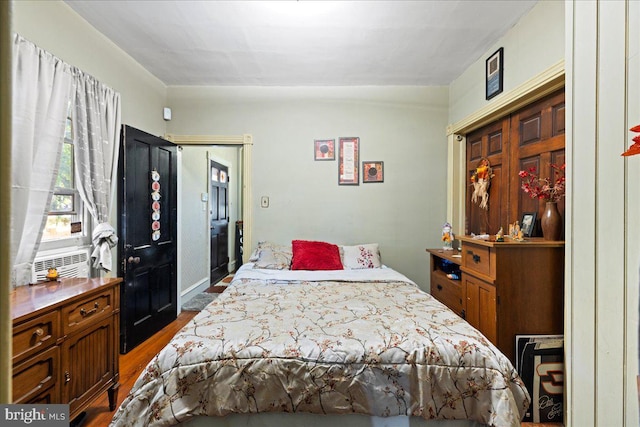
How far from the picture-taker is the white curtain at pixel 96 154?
2285 mm

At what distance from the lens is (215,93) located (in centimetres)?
365

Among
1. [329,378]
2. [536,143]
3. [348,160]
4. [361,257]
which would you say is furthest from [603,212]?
[348,160]

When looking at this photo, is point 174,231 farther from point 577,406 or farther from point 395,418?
point 577,406

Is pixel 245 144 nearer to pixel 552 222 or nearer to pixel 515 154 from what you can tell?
pixel 515 154

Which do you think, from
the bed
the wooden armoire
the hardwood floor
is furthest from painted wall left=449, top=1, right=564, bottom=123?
the hardwood floor

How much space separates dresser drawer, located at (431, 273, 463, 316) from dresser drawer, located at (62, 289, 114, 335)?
256 cm

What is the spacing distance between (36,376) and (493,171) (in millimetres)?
3503

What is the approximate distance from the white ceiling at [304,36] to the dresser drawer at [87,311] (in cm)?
200

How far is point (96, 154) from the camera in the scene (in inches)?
94.2

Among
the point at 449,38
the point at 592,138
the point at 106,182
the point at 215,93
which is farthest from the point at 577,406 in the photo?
the point at 215,93

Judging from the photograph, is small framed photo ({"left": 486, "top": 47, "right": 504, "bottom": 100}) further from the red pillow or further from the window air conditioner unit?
the window air conditioner unit

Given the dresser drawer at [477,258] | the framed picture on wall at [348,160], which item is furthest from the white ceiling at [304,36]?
the dresser drawer at [477,258]

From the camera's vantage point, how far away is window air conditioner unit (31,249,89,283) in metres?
1.96

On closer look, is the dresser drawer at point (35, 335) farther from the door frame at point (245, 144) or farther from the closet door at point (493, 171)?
the closet door at point (493, 171)
